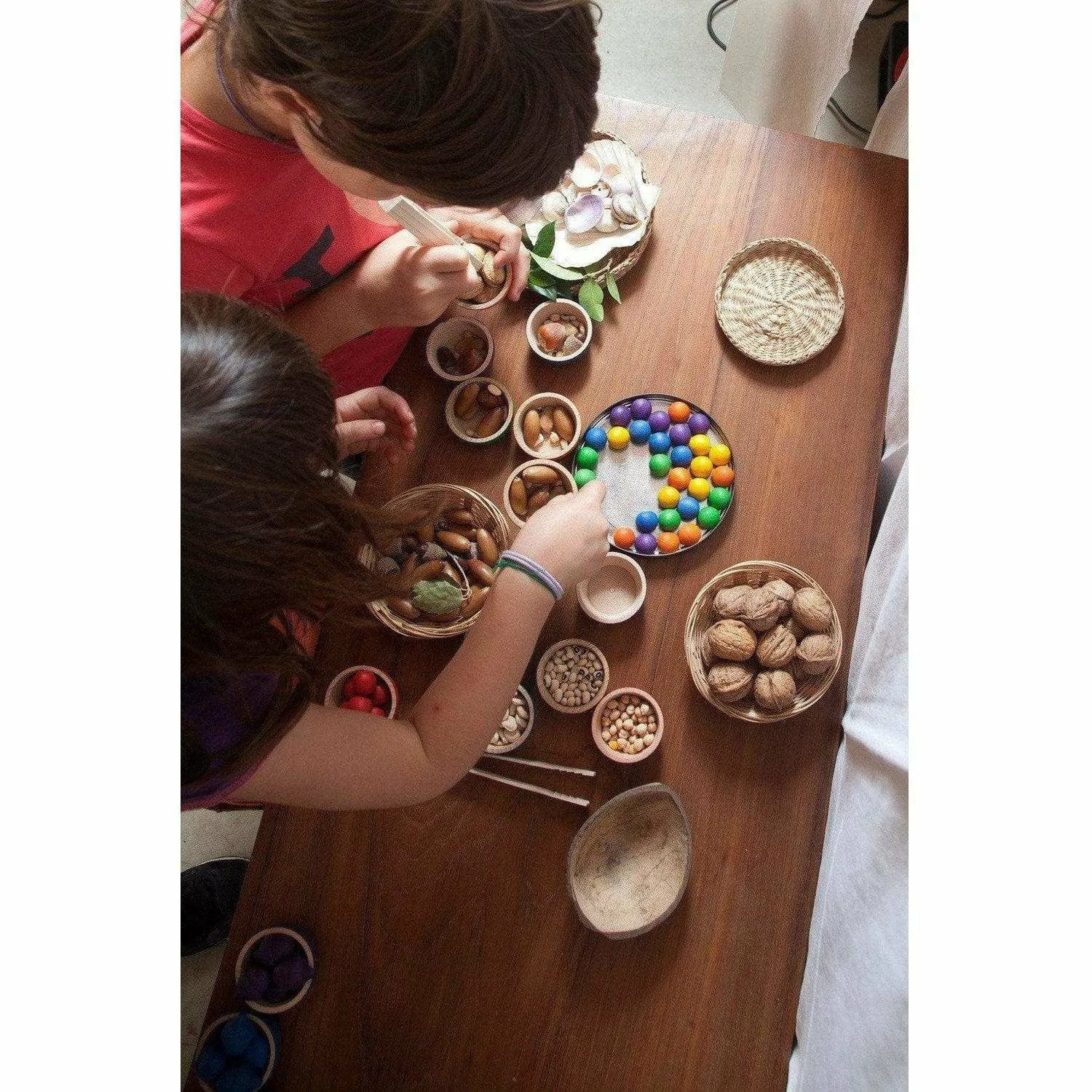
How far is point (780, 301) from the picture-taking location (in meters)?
1.11

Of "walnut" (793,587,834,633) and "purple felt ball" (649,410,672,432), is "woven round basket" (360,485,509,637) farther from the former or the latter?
"walnut" (793,587,834,633)

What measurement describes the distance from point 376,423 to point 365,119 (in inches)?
17.0

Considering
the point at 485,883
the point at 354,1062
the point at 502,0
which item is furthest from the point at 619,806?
the point at 502,0

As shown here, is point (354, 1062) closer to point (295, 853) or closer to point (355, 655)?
point (295, 853)

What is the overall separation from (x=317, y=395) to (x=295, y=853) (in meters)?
0.62

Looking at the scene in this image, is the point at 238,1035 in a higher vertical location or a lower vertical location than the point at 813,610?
lower

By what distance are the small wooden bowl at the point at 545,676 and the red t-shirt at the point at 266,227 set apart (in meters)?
0.46

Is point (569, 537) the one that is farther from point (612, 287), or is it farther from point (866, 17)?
point (866, 17)

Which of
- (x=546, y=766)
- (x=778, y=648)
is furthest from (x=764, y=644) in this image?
(x=546, y=766)

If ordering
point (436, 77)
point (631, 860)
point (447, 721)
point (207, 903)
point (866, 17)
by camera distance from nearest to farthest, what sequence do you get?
point (436, 77)
point (447, 721)
point (631, 860)
point (207, 903)
point (866, 17)

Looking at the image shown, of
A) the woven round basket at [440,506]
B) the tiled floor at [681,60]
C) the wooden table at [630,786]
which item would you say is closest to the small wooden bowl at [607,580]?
the wooden table at [630,786]

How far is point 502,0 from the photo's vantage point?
23.0 inches

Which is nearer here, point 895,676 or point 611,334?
point 895,676

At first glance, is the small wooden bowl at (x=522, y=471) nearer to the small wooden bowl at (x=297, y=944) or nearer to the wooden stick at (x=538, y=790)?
the wooden stick at (x=538, y=790)
